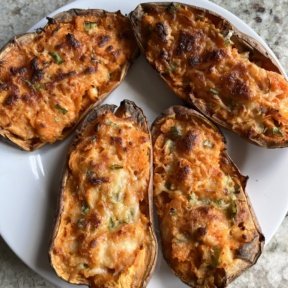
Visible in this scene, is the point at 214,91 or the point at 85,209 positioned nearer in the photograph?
the point at 85,209

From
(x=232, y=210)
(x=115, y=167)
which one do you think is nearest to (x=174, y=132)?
(x=115, y=167)

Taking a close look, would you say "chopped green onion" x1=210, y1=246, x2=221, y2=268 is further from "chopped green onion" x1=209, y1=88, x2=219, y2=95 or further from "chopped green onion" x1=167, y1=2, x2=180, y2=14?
"chopped green onion" x1=167, y1=2, x2=180, y2=14

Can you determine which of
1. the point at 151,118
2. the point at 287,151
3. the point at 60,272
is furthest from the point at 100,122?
the point at 287,151

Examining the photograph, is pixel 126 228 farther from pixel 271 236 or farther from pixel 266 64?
pixel 266 64

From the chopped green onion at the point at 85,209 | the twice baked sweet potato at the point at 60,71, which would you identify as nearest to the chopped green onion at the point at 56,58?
the twice baked sweet potato at the point at 60,71

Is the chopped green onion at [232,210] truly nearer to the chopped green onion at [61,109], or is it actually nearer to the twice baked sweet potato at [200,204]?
the twice baked sweet potato at [200,204]

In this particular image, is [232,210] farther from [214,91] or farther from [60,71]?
[60,71]

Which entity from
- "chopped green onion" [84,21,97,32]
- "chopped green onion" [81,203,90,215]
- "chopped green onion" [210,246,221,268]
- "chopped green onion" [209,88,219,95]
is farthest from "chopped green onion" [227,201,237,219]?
"chopped green onion" [84,21,97,32]
